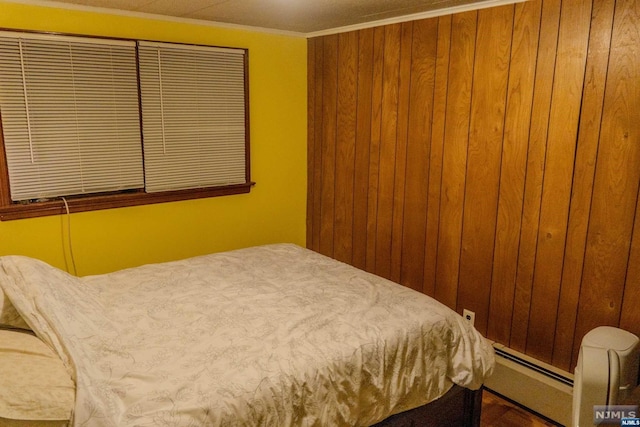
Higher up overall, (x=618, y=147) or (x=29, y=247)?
(x=618, y=147)

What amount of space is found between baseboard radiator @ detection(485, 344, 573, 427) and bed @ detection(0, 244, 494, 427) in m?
0.52

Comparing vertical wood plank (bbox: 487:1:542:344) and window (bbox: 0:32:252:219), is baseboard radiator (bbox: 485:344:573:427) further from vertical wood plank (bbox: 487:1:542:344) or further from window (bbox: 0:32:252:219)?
window (bbox: 0:32:252:219)

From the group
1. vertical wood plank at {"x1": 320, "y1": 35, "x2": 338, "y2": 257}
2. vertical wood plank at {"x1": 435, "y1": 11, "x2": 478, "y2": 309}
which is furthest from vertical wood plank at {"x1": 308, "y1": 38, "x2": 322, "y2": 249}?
vertical wood plank at {"x1": 435, "y1": 11, "x2": 478, "y2": 309}

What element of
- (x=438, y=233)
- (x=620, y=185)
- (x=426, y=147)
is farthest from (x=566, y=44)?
(x=438, y=233)

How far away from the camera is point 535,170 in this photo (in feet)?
8.33

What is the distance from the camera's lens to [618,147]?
221 centimetres

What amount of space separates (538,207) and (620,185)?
1.35 ft

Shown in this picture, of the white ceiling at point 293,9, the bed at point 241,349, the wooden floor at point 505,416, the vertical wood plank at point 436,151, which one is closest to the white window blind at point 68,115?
the white ceiling at point 293,9

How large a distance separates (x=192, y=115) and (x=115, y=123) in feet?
1.72

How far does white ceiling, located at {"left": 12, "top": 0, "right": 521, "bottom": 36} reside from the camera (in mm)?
2707

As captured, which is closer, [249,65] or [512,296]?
[512,296]

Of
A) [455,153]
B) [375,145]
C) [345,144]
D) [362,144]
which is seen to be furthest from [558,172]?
[345,144]

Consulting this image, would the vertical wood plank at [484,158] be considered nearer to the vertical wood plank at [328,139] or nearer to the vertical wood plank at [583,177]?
the vertical wood plank at [583,177]

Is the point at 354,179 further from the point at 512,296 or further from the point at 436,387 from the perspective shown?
the point at 436,387
